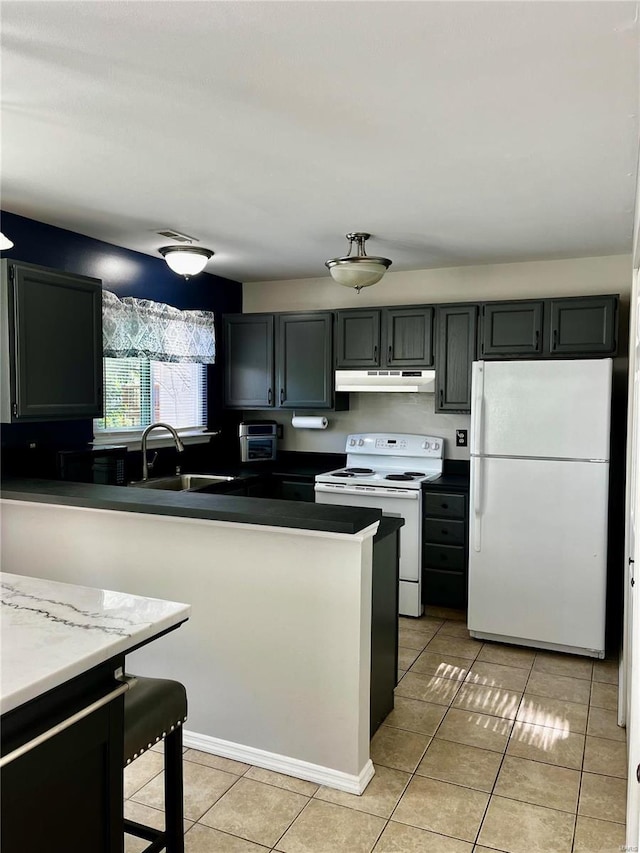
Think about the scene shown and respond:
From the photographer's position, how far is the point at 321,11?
1561 mm

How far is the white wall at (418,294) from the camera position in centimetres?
439

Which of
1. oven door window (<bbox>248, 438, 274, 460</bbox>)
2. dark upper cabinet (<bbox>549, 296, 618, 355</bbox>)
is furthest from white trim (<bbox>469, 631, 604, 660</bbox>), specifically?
oven door window (<bbox>248, 438, 274, 460</bbox>)

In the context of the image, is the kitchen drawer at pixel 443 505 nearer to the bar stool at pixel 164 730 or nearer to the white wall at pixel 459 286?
the white wall at pixel 459 286

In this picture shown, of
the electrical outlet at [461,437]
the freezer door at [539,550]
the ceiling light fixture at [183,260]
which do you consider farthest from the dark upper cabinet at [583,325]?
the ceiling light fixture at [183,260]

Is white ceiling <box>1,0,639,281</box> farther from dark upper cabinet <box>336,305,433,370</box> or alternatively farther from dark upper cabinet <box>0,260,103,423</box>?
dark upper cabinet <box>336,305,433,370</box>

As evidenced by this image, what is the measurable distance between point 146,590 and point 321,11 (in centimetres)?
224

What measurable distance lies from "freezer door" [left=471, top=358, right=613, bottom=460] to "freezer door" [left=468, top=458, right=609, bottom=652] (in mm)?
88

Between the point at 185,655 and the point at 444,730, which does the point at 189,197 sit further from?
the point at 444,730

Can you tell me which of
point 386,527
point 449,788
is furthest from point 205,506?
point 449,788

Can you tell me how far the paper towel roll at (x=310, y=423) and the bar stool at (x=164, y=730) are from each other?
345 centimetres

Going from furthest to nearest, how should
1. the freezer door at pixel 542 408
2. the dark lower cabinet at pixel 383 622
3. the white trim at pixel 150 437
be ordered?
the white trim at pixel 150 437
the freezer door at pixel 542 408
the dark lower cabinet at pixel 383 622

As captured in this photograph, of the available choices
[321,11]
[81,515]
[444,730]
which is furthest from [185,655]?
[321,11]

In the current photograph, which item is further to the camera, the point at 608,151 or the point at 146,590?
the point at 146,590

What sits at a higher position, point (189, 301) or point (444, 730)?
point (189, 301)
